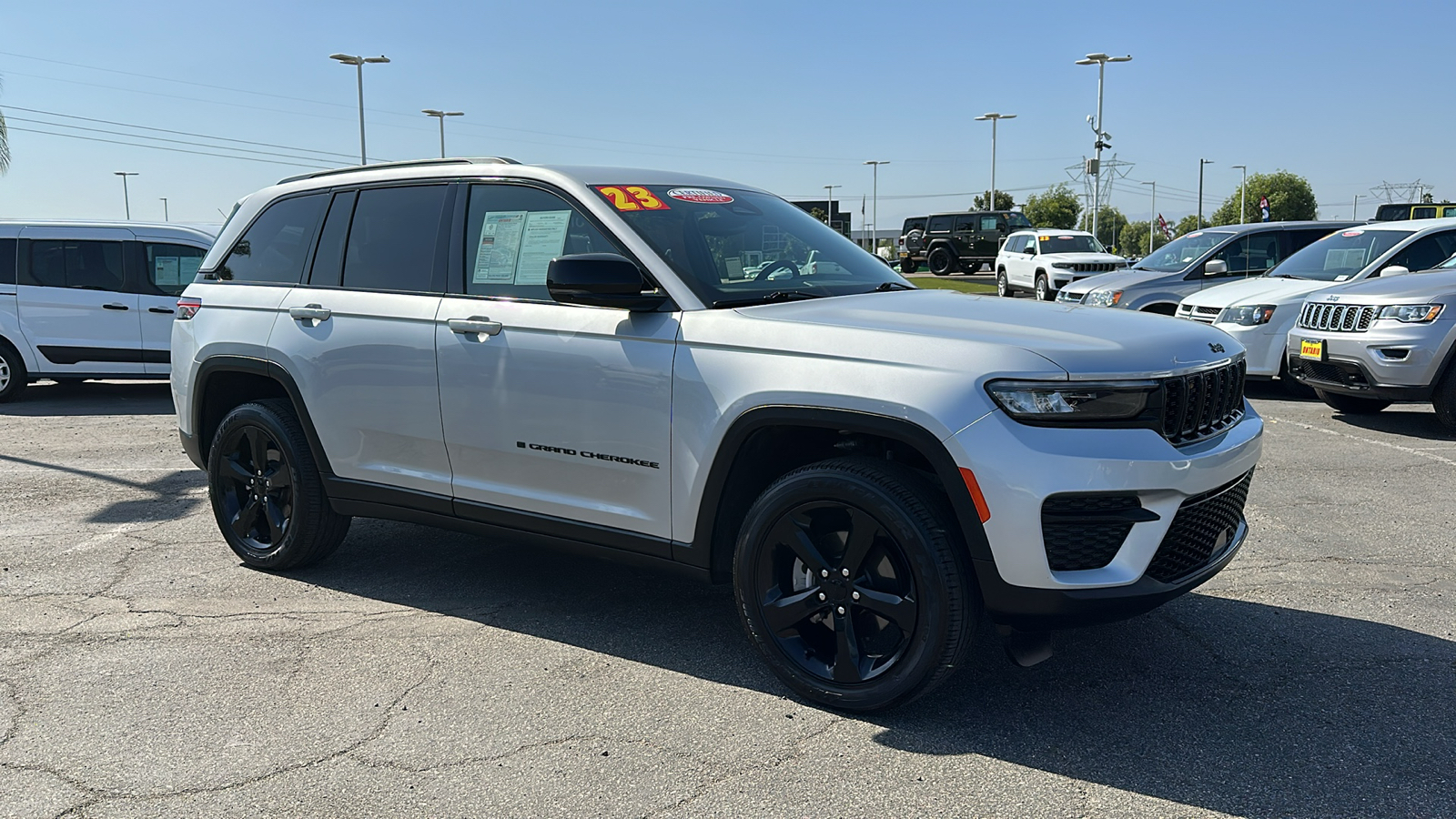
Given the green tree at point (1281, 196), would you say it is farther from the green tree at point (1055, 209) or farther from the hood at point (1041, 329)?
the hood at point (1041, 329)

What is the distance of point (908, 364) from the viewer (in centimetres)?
332

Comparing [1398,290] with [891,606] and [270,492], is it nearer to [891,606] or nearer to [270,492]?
[891,606]

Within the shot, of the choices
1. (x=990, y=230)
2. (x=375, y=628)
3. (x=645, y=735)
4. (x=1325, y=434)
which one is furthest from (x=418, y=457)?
(x=990, y=230)

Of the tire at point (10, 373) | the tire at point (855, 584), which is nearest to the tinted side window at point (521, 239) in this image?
the tire at point (855, 584)

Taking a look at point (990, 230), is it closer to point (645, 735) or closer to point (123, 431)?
point (123, 431)

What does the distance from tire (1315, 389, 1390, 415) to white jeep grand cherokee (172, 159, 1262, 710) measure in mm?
6728

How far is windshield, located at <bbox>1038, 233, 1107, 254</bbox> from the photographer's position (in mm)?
24906

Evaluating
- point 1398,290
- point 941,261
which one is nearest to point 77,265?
point 1398,290

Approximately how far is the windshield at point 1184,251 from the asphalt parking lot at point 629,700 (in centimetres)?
836

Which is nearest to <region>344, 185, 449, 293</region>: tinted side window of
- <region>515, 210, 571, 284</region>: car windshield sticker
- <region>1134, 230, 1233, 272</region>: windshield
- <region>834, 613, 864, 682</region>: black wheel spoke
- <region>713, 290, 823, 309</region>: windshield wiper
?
<region>515, 210, 571, 284</region>: car windshield sticker

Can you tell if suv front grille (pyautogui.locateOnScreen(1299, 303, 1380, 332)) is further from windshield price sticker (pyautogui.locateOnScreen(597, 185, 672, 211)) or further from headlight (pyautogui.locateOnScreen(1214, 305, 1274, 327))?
windshield price sticker (pyautogui.locateOnScreen(597, 185, 672, 211))

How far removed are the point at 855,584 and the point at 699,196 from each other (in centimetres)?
179

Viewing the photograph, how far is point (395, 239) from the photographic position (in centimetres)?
470

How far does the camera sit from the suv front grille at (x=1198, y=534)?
333cm
